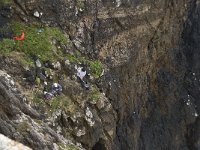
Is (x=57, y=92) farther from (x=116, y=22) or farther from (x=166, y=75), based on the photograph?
(x=166, y=75)

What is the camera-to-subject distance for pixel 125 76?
17.0m

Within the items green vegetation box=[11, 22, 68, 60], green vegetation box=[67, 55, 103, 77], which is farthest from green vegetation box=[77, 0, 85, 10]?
green vegetation box=[67, 55, 103, 77]

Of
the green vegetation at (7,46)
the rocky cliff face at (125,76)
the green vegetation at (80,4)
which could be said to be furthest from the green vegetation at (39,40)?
the green vegetation at (80,4)

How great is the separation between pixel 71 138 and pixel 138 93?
508cm

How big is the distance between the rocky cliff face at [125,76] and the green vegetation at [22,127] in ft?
0.26

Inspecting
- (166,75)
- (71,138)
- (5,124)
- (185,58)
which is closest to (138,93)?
(166,75)

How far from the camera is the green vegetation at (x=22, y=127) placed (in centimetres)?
923

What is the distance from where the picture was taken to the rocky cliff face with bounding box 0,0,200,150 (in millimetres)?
13570

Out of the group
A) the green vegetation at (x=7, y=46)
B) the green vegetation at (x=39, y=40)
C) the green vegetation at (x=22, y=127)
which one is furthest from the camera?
the green vegetation at (x=39, y=40)

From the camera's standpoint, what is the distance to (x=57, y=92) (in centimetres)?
1376

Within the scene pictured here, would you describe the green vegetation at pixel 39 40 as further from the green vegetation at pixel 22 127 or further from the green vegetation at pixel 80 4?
the green vegetation at pixel 22 127

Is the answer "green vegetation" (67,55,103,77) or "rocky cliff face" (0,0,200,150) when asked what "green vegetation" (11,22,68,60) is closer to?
"rocky cliff face" (0,0,200,150)

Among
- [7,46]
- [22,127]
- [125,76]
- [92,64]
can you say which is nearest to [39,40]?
[7,46]

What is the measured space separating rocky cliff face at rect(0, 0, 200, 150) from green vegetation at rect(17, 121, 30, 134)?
0.08m
